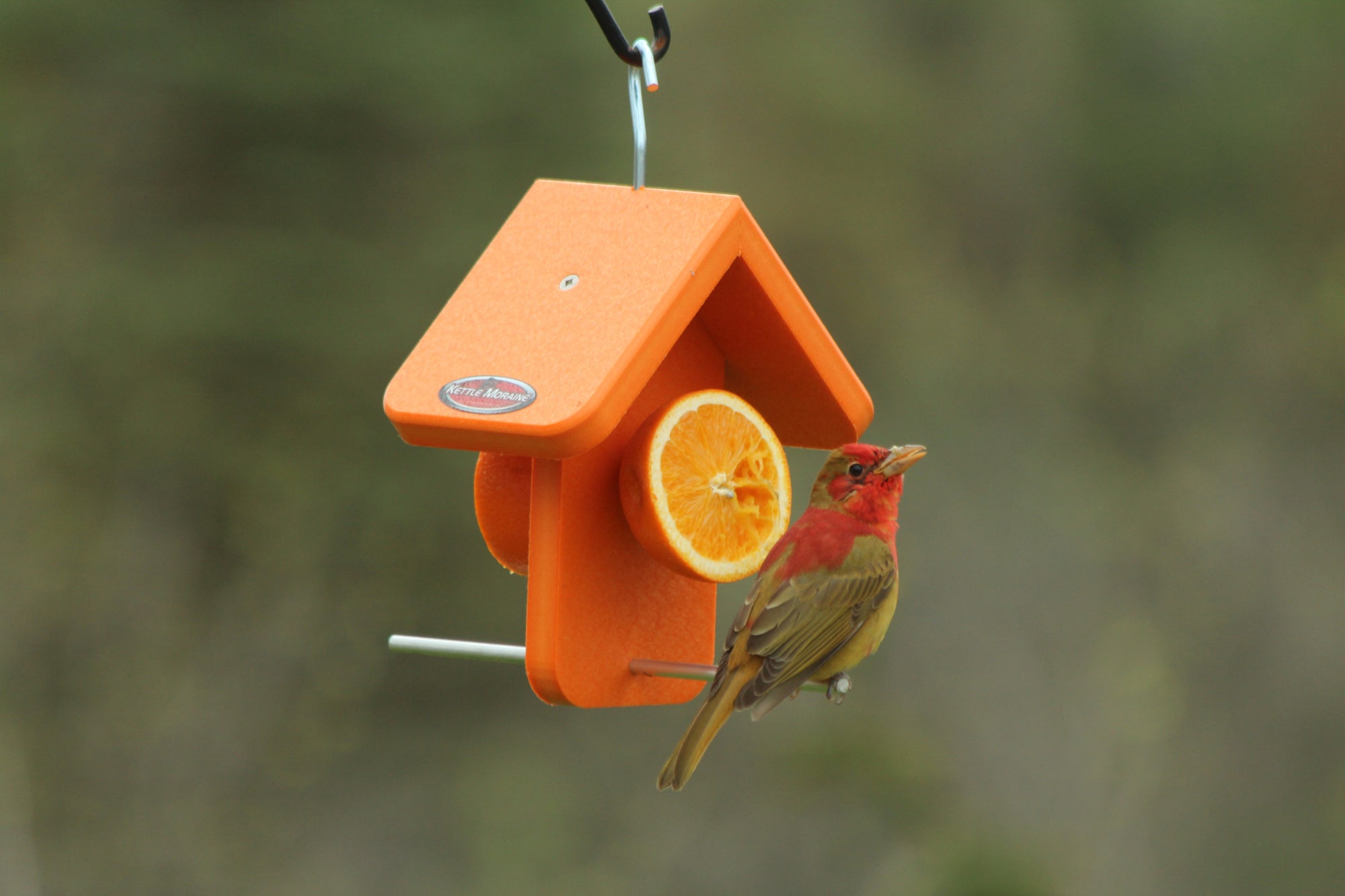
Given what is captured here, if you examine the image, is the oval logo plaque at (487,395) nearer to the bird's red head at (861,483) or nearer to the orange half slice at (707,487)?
the orange half slice at (707,487)

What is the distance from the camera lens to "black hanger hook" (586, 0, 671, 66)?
3.53 m

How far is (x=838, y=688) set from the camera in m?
3.78

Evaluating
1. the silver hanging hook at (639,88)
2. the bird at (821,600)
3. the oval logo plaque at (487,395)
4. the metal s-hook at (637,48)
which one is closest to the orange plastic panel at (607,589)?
the bird at (821,600)

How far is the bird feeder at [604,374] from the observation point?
137 inches

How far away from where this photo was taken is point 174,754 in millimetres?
9742

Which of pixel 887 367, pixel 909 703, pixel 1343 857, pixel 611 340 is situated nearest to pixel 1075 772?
pixel 909 703

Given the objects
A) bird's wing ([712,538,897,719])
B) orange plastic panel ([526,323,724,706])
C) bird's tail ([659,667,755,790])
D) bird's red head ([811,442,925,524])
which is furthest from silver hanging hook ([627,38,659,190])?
bird's tail ([659,667,755,790])

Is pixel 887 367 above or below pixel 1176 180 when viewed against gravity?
below

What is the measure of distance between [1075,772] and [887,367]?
2.98 m

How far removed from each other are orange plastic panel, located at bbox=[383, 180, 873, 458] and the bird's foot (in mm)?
668

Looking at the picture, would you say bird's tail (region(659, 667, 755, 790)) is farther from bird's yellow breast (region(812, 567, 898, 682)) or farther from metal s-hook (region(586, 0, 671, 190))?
metal s-hook (region(586, 0, 671, 190))

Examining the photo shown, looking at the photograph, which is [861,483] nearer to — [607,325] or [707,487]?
[707,487]

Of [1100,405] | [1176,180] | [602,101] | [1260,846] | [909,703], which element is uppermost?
[602,101]

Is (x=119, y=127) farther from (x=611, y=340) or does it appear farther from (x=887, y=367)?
(x=611, y=340)
